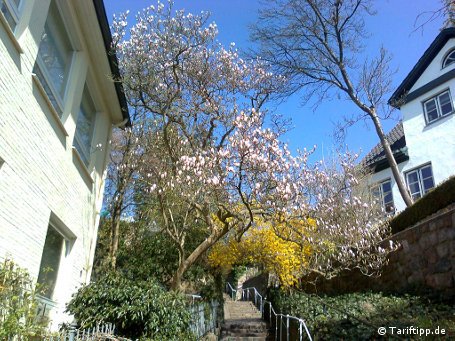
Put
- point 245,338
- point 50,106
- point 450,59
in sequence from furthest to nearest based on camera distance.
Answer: point 450,59 < point 245,338 < point 50,106

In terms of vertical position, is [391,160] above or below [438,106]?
below

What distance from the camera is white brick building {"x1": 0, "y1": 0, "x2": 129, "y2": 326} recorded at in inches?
185

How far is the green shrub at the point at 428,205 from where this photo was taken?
1047 centimetres

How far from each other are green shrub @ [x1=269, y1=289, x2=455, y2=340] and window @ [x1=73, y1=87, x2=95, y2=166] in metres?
6.32

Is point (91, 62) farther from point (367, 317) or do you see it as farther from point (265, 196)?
point (367, 317)

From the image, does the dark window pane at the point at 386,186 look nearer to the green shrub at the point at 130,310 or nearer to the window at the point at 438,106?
the window at the point at 438,106

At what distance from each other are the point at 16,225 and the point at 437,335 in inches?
247

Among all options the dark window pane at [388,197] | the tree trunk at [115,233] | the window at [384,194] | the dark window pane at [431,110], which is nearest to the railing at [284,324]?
the tree trunk at [115,233]

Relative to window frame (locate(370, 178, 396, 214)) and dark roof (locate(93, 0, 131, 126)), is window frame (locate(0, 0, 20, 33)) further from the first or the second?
window frame (locate(370, 178, 396, 214))

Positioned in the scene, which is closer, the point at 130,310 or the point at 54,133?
the point at 54,133

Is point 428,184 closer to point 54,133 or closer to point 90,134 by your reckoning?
point 90,134

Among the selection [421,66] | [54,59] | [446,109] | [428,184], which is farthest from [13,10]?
[421,66]

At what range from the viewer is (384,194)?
60.1 feet

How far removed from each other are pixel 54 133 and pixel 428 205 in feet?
33.6
